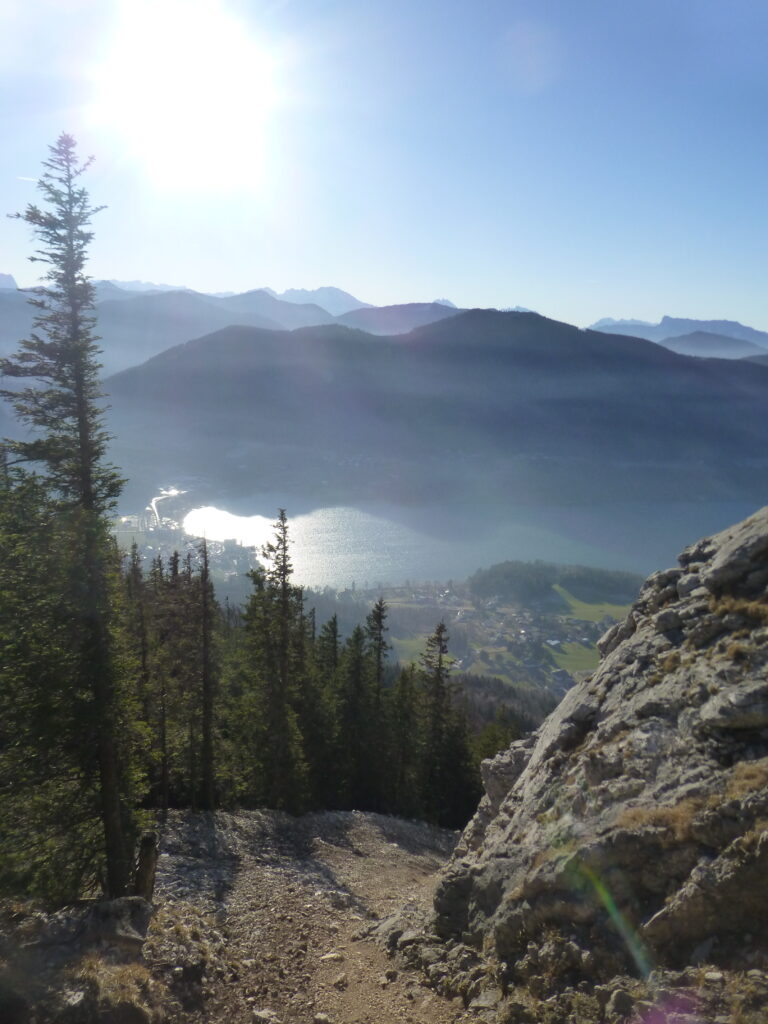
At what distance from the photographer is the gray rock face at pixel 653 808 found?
6.64 meters

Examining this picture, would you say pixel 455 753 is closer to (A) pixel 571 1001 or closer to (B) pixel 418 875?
(B) pixel 418 875

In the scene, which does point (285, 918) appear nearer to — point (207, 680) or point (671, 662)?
point (671, 662)

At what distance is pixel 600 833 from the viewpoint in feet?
26.4

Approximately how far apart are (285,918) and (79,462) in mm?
9926

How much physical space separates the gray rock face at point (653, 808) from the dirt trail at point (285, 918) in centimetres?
165

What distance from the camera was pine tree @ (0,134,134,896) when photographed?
10.3 m

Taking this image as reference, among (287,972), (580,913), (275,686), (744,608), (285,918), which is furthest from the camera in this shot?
(275,686)

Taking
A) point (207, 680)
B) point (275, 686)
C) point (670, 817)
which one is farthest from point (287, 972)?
point (275, 686)

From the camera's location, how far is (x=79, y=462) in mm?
10750

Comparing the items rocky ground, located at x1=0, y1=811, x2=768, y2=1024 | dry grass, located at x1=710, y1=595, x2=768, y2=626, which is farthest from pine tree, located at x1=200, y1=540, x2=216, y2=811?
dry grass, located at x1=710, y1=595, x2=768, y2=626

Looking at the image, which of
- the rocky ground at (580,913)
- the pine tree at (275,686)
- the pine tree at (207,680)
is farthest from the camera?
the pine tree at (275,686)

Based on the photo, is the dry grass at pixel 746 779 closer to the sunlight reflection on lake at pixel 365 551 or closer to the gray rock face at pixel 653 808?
the gray rock face at pixel 653 808

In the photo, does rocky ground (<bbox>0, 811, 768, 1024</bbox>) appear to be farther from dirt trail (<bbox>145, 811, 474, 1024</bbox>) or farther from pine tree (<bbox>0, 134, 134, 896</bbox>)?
pine tree (<bbox>0, 134, 134, 896</bbox>)

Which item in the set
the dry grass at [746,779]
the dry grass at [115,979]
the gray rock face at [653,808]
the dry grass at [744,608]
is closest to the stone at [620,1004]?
the gray rock face at [653,808]
